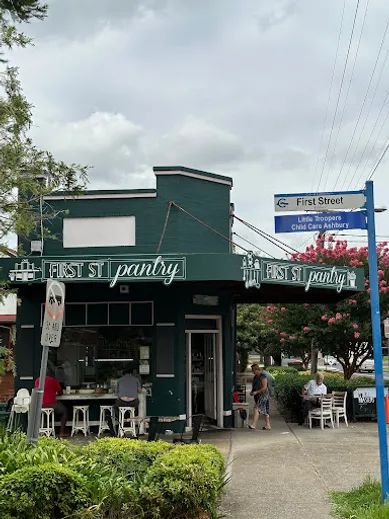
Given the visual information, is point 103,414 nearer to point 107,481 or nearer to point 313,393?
point 313,393

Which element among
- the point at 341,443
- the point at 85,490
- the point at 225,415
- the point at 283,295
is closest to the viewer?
the point at 85,490

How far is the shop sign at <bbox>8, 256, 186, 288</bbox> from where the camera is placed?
12.2 m

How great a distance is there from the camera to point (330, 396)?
51.8ft

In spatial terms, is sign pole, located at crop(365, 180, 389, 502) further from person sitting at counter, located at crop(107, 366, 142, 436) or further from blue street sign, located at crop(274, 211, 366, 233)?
person sitting at counter, located at crop(107, 366, 142, 436)

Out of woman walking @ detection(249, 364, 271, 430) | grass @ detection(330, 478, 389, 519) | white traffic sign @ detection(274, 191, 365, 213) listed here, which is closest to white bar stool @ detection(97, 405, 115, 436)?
woman walking @ detection(249, 364, 271, 430)

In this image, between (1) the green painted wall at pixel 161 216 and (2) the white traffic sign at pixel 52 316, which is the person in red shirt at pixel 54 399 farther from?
(2) the white traffic sign at pixel 52 316

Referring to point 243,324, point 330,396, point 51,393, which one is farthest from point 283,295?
point 243,324

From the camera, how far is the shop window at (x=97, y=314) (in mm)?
14578

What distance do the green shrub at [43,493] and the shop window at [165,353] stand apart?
810 cm

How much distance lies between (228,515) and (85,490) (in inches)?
79.5

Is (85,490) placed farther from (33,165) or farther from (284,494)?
(33,165)

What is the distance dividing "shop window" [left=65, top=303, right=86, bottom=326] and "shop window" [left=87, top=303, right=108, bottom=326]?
0.12m

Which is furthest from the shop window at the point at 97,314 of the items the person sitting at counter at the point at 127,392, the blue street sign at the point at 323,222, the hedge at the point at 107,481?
the blue street sign at the point at 323,222

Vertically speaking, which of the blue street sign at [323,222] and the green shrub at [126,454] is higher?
the blue street sign at [323,222]
